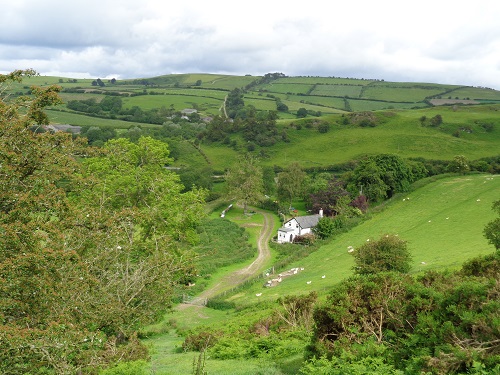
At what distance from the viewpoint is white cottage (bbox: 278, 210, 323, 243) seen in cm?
6108

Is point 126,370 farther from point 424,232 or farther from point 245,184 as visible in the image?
point 245,184

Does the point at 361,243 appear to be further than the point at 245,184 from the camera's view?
No

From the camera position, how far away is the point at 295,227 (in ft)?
206

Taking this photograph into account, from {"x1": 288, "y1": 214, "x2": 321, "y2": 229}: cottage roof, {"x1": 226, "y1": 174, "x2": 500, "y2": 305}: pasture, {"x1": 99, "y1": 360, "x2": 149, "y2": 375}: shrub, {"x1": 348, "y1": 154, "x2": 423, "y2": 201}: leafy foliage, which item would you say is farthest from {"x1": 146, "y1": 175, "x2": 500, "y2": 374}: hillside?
{"x1": 288, "y1": 214, "x2": 321, "y2": 229}: cottage roof

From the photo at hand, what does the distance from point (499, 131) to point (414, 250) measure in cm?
8902

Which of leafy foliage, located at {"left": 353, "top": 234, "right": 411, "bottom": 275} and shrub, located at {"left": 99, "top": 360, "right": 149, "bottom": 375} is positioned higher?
shrub, located at {"left": 99, "top": 360, "right": 149, "bottom": 375}

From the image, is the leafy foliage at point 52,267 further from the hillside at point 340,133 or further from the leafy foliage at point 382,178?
the hillside at point 340,133

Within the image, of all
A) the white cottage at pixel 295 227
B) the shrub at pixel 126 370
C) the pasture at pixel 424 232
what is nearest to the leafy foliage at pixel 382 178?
the pasture at pixel 424 232

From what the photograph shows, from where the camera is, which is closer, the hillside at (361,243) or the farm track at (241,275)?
the hillside at (361,243)

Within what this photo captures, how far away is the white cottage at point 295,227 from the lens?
200ft

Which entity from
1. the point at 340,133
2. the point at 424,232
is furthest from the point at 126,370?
the point at 340,133

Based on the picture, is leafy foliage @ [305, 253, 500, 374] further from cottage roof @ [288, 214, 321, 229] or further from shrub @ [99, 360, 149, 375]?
cottage roof @ [288, 214, 321, 229]

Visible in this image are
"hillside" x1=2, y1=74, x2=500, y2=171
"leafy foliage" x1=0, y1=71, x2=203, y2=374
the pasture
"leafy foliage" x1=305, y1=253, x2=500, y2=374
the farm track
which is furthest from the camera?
"hillside" x1=2, y1=74, x2=500, y2=171

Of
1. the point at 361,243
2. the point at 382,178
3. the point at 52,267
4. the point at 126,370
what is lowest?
the point at 361,243
